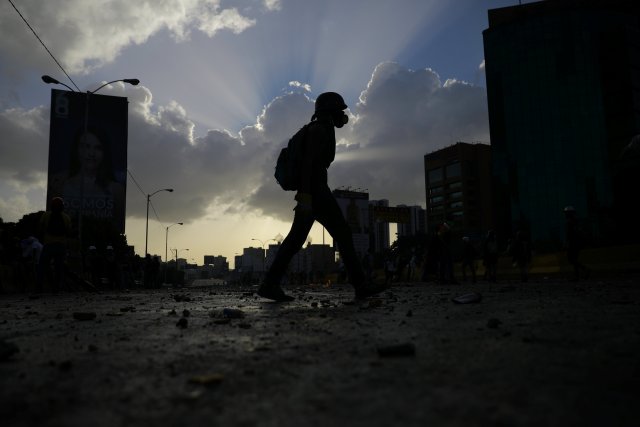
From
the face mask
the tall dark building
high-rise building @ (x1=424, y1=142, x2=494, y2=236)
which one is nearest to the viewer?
the face mask

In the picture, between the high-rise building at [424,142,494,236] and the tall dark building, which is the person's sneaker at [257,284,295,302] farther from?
the high-rise building at [424,142,494,236]

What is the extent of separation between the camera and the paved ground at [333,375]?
1305 millimetres

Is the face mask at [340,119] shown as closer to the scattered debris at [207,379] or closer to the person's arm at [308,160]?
the person's arm at [308,160]

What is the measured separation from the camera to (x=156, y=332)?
122 inches

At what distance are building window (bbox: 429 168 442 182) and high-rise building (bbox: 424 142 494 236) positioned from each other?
0.65m

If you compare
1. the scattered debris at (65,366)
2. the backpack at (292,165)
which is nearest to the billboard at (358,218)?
the backpack at (292,165)

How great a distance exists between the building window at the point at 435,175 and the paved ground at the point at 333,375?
13311cm

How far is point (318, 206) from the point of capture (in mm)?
5824

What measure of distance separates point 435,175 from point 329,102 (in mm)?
131830

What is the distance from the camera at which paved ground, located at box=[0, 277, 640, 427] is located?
130cm

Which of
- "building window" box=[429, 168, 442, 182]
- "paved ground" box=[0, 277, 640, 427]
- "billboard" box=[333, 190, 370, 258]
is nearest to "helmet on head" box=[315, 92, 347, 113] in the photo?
"paved ground" box=[0, 277, 640, 427]

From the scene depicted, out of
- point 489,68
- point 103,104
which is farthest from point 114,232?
point 489,68

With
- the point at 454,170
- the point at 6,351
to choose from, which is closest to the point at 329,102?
the point at 6,351

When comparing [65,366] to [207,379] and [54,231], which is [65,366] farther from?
[54,231]
